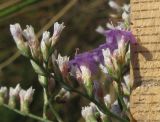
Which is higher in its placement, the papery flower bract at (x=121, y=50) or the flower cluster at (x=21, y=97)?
the papery flower bract at (x=121, y=50)

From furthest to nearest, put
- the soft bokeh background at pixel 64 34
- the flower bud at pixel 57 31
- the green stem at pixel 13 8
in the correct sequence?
1. the soft bokeh background at pixel 64 34
2. the green stem at pixel 13 8
3. the flower bud at pixel 57 31

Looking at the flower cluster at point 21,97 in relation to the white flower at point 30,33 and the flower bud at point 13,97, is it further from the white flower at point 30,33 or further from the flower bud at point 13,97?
the white flower at point 30,33

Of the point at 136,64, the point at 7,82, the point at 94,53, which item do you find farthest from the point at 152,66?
the point at 7,82

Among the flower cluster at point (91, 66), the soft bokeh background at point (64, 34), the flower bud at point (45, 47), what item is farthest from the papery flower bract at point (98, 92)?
the soft bokeh background at point (64, 34)

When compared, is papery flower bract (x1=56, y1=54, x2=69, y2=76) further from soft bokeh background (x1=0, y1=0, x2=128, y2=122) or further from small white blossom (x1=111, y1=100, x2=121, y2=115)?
soft bokeh background (x1=0, y1=0, x2=128, y2=122)

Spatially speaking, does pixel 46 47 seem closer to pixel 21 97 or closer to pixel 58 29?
pixel 58 29

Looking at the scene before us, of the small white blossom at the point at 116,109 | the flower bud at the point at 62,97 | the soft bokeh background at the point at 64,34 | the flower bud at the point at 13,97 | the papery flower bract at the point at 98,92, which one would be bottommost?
the soft bokeh background at the point at 64,34

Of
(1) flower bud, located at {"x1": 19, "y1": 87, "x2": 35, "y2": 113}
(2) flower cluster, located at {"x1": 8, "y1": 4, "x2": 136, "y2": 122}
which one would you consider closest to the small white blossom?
(2) flower cluster, located at {"x1": 8, "y1": 4, "x2": 136, "y2": 122}

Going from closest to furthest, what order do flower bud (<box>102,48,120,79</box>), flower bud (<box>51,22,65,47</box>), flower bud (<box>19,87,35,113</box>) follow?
1. flower bud (<box>102,48,120,79</box>)
2. flower bud (<box>51,22,65,47</box>)
3. flower bud (<box>19,87,35,113</box>)

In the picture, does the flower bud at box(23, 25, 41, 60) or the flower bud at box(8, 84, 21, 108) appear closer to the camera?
the flower bud at box(23, 25, 41, 60)
